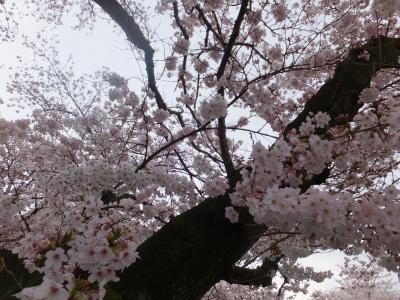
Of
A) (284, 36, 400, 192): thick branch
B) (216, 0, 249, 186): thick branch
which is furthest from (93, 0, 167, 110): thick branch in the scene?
(284, 36, 400, 192): thick branch

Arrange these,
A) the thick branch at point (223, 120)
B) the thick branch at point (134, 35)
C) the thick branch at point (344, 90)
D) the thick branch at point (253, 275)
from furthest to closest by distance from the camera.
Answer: the thick branch at point (134, 35)
the thick branch at point (223, 120)
the thick branch at point (253, 275)
the thick branch at point (344, 90)

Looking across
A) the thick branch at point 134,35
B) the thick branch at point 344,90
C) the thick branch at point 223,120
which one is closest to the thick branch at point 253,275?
the thick branch at point 223,120

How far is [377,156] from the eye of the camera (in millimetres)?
4305

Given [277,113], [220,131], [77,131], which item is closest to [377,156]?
[277,113]

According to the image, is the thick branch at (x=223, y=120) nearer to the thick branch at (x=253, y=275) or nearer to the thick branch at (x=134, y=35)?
the thick branch at (x=253, y=275)

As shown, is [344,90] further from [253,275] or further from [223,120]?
[253,275]

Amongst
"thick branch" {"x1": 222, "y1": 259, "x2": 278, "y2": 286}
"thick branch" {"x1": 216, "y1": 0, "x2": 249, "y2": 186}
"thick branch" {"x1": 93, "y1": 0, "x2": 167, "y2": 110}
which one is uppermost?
"thick branch" {"x1": 93, "y1": 0, "x2": 167, "y2": 110}

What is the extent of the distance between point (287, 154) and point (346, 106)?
1.82 m

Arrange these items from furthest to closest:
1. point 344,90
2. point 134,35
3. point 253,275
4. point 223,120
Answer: point 134,35 → point 223,120 → point 253,275 → point 344,90

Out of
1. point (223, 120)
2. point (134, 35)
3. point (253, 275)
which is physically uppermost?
point (134, 35)

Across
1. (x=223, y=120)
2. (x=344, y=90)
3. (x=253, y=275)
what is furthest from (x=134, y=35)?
(x=253, y=275)

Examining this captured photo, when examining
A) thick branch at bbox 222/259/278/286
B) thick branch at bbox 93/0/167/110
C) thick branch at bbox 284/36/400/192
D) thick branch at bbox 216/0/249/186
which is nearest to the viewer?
thick branch at bbox 284/36/400/192

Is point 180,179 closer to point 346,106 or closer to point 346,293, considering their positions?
point 346,106

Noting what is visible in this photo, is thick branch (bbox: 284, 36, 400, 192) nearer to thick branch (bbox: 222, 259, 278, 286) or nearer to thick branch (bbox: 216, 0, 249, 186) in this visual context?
thick branch (bbox: 216, 0, 249, 186)
